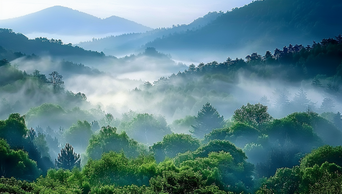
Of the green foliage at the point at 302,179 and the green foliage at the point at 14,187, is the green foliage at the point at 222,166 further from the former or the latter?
the green foliage at the point at 14,187

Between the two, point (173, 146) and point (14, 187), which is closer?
point (14, 187)

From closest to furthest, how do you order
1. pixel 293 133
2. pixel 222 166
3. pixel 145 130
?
pixel 222 166
pixel 293 133
pixel 145 130

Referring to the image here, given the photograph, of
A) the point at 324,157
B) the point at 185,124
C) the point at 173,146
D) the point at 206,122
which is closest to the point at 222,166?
the point at 324,157

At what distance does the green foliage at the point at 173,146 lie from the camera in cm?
6319

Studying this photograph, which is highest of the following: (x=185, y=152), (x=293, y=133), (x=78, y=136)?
(x=78, y=136)

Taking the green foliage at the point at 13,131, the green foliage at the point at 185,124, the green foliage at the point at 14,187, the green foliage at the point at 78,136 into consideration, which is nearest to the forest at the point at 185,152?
the green foliage at the point at 14,187

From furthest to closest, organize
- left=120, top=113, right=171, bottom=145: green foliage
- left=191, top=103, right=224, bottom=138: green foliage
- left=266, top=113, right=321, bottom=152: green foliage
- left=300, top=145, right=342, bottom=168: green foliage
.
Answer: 1. left=120, top=113, right=171, bottom=145: green foliage
2. left=191, top=103, right=224, bottom=138: green foliage
3. left=266, top=113, right=321, bottom=152: green foliage
4. left=300, top=145, right=342, bottom=168: green foliage

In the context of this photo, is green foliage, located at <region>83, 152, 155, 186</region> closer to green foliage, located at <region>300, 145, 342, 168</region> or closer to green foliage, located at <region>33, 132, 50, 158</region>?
green foliage, located at <region>300, 145, 342, 168</region>

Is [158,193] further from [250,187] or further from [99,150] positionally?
[99,150]

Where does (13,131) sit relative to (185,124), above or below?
below

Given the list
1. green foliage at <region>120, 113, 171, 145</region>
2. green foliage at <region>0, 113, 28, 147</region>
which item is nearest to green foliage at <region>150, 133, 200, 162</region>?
green foliage at <region>0, 113, 28, 147</region>

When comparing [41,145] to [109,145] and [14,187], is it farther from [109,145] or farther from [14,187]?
[14,187]

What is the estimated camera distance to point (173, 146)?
63.7 metres

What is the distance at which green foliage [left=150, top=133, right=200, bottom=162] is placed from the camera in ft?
207
